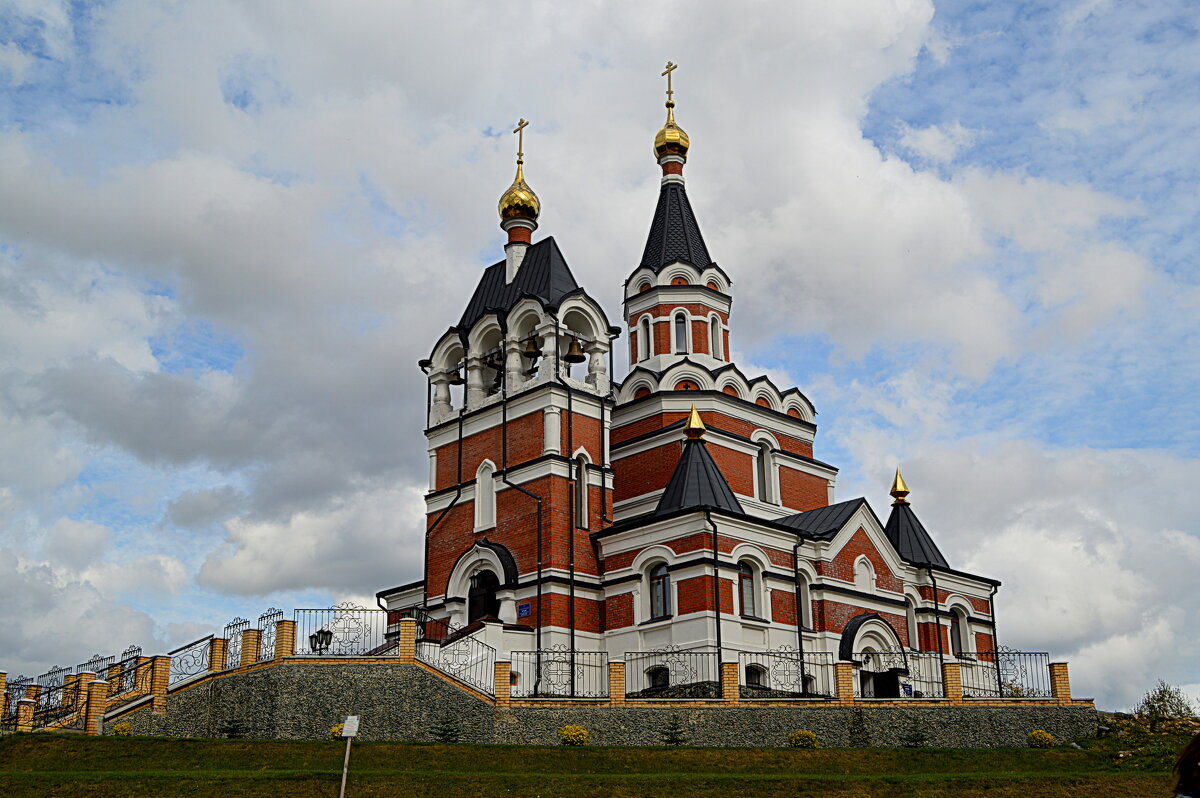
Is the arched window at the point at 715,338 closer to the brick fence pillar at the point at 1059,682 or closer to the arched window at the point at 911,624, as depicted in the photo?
the arched window at the point at 911,624

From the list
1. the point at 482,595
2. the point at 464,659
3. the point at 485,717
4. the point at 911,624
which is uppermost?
the point at 482,595

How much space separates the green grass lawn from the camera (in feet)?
49.3

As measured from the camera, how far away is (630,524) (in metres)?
26.0

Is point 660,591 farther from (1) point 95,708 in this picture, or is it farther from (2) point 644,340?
(1) point 95,708

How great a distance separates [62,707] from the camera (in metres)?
21.7

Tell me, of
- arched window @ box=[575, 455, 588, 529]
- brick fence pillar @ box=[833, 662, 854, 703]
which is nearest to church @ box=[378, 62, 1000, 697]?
arched window @ box=[575, 455, 588, 529]

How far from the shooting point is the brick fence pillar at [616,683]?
20.0 meters

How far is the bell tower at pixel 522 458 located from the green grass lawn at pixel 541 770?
7.85 metres

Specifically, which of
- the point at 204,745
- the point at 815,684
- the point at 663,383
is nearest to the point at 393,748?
the point at 204,745

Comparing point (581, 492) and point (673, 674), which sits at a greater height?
point (581, 492)

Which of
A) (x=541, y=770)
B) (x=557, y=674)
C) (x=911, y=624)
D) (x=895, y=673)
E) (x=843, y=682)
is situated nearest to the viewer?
(x=541, y=770)

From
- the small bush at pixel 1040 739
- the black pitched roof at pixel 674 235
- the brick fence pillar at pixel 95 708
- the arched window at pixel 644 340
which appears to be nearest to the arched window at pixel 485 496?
the arched window at pixel 644 340

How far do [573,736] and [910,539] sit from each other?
13516 millimetres

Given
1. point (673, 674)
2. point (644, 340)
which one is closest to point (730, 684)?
point (673, 674)
